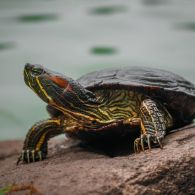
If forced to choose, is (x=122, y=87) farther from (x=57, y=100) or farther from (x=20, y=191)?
(x=20, y=191)

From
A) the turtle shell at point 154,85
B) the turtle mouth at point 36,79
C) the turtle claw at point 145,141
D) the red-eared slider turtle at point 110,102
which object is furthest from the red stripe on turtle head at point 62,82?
the turtle claw at point 145,141

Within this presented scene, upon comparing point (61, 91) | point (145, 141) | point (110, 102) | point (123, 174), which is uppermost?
point (61, 91)

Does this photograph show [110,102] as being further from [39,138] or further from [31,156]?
[31,156]

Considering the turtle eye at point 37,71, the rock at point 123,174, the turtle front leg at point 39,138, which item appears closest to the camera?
the rock at point 123,174

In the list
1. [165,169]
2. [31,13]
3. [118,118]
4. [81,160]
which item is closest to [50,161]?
[81,160]

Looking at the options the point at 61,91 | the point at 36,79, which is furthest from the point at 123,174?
the point at 36,79

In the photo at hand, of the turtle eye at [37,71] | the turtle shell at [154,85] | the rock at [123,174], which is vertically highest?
the turtle eye at [37,71]

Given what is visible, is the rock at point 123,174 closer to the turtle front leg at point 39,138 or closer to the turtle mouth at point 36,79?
the turtle front leg at point 39,138
